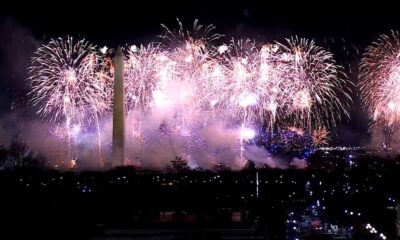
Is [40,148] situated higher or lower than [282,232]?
higher

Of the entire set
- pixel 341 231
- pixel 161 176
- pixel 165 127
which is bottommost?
pixel 341 231

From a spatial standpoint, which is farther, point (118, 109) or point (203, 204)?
point (118, 109)

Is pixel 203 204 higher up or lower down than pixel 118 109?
lower down

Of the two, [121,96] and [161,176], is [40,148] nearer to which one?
[121,96]

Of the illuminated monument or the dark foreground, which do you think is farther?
the illuminated monument

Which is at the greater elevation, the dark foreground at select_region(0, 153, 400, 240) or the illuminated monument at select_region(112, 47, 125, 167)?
the illuminated monument at select_region(112, 47, 125, 167)

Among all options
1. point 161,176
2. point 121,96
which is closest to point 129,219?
point 161,176

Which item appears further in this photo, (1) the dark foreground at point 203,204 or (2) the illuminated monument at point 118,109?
(2) the illuminated monument at point 118,109

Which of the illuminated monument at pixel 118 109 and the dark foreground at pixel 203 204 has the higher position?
the illuminated monument at pixel 118 109
